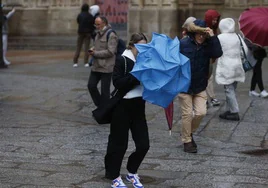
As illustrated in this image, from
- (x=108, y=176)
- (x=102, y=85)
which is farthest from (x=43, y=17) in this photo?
(x=108, y=176)

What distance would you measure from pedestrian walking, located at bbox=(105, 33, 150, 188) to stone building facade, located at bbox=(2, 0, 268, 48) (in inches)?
580

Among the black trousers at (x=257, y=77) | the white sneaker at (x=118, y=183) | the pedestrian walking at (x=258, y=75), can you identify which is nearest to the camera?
the white sneaker at (x=118, y=183)

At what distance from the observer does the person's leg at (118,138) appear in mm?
7820

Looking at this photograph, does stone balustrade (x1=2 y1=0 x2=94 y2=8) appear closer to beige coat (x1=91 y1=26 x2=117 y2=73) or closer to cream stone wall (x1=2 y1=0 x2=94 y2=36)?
cream stone wall (x1=2 y1=0 x2=94 y2=36)

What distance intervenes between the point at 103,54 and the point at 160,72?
4.26 metres

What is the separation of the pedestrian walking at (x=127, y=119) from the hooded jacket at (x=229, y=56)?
4252mm

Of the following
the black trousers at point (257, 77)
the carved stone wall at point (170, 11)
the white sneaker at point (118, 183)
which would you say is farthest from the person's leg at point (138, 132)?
the carved stone wall at point (170, 11)

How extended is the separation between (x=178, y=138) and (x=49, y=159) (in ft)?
7.50

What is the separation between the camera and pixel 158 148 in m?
10.0

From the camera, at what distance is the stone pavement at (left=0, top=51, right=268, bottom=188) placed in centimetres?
828

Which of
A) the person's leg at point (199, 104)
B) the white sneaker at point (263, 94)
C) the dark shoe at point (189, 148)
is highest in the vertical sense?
the person's leg at point (199, 104)

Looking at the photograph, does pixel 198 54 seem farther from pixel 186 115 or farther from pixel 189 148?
pixel 189 148

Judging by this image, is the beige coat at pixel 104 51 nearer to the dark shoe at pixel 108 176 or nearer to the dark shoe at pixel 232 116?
the dark shoe at pixel 232 116

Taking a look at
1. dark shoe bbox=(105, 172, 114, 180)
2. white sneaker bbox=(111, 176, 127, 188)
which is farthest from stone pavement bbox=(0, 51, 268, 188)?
white sneaker bbox=(111, 176, 127, 188)
